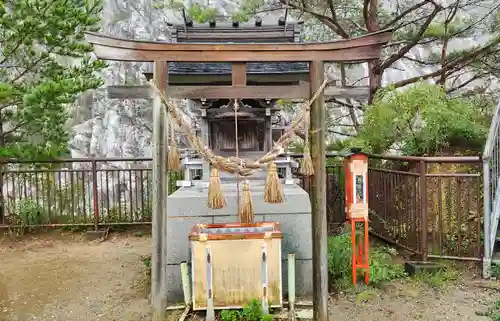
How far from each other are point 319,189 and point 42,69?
25.7 feet

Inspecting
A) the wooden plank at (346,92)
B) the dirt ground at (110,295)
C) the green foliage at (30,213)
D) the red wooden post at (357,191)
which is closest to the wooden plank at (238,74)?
the wooden plank at (346,92)

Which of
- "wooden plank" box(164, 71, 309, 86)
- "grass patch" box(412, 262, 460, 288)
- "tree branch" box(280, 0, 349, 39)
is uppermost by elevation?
"tree branch" box(280, 0, 349, 39)

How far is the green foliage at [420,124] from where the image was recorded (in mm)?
7312

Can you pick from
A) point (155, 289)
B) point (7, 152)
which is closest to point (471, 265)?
point (155, 289)

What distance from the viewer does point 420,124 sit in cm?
761

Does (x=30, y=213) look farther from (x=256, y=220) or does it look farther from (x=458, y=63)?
(x=458, y=63)

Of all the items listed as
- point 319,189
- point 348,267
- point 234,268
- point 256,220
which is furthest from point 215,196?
point 348,267

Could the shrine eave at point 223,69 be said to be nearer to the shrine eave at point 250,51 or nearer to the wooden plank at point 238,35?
the wooden plank at point 238,35

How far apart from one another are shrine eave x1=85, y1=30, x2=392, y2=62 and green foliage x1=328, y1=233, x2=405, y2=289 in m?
3.04

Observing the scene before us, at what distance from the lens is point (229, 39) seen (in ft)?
28.8

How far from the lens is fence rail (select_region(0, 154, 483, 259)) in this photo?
585cm

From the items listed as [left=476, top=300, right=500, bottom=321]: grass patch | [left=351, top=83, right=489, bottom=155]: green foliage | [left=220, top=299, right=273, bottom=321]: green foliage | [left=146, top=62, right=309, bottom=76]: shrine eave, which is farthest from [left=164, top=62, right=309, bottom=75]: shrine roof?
[left=476, top=300, right=500, bottom=321]: grass patch

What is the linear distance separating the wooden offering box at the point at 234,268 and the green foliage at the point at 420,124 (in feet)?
13.2

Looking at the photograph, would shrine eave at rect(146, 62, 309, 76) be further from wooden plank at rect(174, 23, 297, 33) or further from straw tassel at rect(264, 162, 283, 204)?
straw tassel at rect(264, 162, 283, 204)
